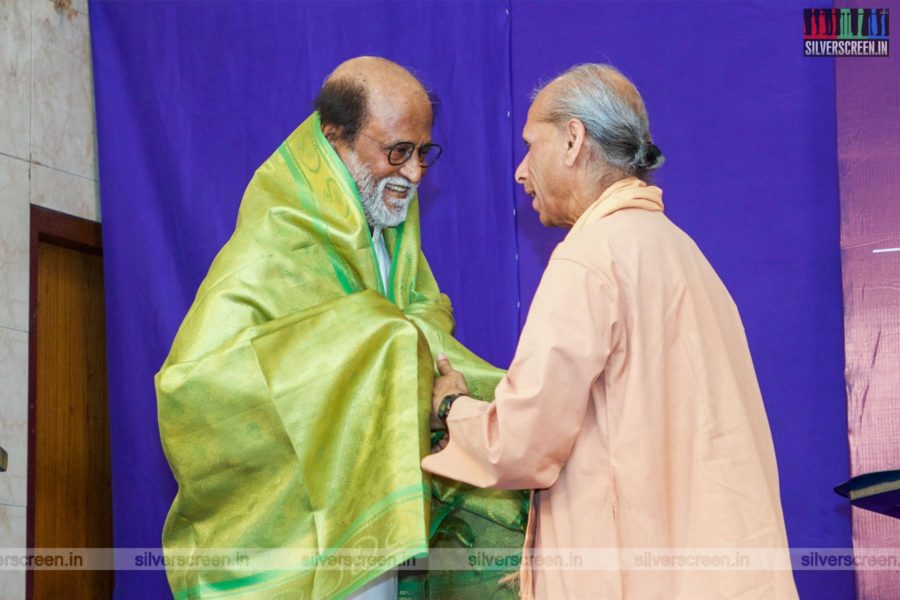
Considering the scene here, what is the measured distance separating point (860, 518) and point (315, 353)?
1.62 metres

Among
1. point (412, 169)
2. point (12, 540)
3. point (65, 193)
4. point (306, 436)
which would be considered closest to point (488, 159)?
point (412, 169)

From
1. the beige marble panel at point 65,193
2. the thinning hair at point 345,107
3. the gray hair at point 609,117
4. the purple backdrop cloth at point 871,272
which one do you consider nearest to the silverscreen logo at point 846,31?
the purple backdrop cloth at point 871,272

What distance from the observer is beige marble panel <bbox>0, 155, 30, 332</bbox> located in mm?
4227

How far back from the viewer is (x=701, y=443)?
2668 millimetres

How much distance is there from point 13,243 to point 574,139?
2.12 meters

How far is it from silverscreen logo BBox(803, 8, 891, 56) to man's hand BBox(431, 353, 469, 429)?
1.50 m

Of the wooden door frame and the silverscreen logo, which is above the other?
the silverscreen logo

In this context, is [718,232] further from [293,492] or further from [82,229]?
[82,229]

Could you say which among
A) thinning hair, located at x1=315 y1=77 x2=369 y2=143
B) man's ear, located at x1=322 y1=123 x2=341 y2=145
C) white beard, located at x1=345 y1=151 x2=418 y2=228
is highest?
thinning hair, located at x1=315 y1=77 x2=369 y2=143

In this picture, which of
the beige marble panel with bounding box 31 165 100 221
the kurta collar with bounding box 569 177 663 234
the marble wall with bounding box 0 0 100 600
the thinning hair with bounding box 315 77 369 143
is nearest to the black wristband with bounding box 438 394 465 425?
the kurta collar with bounding box 569 177 663 234

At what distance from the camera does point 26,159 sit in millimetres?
4363

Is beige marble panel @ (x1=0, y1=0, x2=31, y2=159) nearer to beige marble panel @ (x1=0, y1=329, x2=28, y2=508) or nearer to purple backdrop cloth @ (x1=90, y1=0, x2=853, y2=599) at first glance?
purple backdrop cloth @ (x1=90, y1=0, x2=853, y2=599)

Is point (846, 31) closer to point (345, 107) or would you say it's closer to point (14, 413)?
point (345, 107)

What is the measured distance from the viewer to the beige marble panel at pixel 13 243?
4.23m
